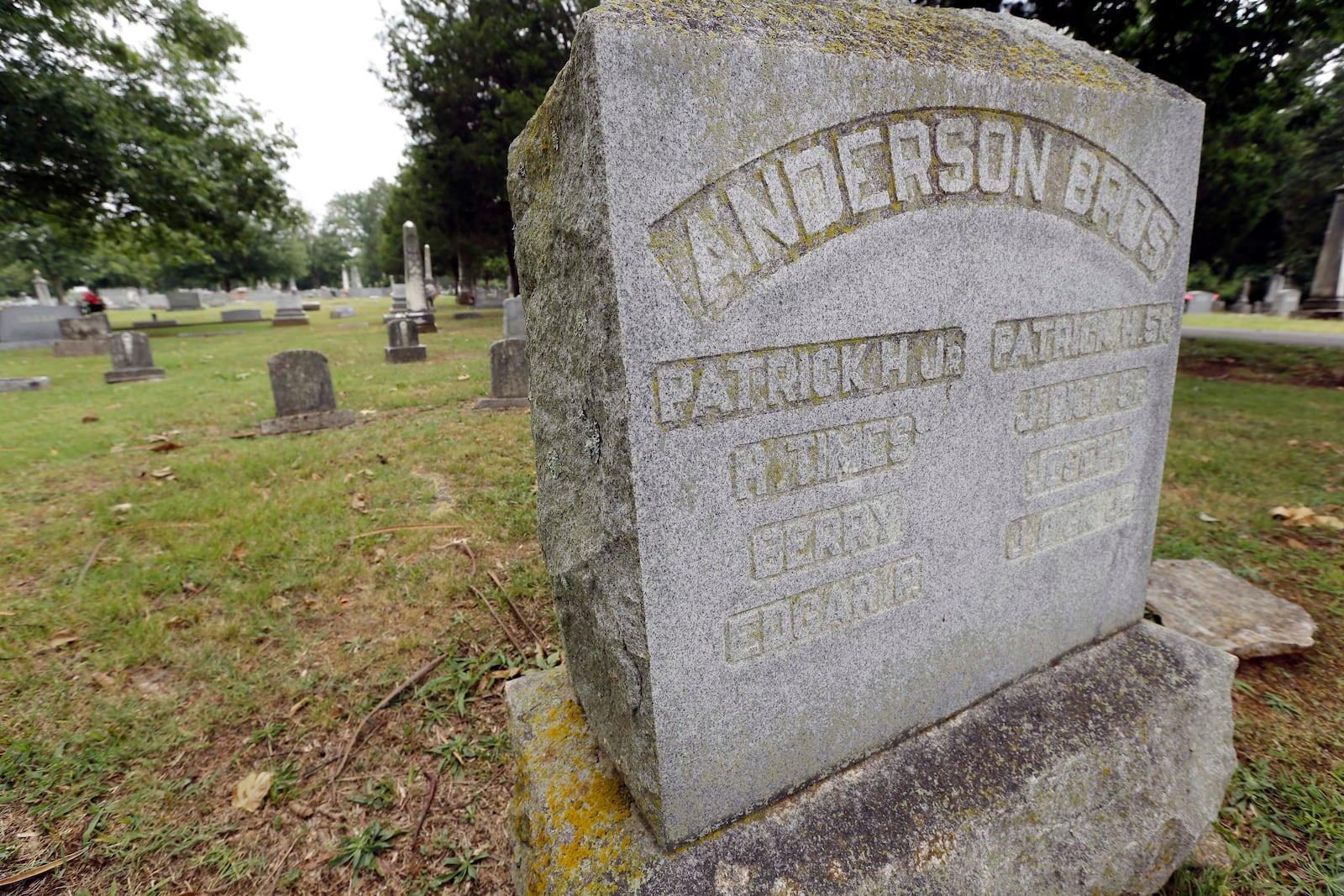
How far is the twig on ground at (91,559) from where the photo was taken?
11.8 feet

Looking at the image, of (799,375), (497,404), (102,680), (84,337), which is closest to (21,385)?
(84,337)

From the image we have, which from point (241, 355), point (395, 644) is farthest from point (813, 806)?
point (241, 355)

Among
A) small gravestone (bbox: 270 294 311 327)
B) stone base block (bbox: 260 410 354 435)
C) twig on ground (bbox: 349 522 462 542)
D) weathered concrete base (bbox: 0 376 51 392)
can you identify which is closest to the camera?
twig on ground (bbox: 349 522 462 542)

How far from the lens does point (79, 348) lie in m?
15.2

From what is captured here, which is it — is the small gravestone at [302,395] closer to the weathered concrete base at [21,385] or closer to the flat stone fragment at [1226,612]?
the weathered concrete base at [21,385]

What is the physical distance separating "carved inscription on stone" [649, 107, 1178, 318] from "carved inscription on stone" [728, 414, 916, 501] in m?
0.34

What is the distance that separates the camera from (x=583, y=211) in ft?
3.96

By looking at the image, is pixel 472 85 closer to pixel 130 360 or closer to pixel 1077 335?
pixel 130 360

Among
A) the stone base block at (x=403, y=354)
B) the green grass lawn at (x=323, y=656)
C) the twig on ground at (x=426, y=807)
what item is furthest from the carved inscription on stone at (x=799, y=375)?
the stone base block at (x=403, y=354)

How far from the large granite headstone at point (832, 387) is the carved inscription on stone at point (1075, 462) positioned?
0.01 metres

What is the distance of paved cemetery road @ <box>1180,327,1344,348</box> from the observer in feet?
39.5

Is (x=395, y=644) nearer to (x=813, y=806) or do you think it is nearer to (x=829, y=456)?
(x=813, y=806)

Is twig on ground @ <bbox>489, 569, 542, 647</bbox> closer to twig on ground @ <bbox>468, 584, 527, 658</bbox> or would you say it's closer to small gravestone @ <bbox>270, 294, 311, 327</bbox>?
twig on ground @ <bbox>468, 584, 527, 658</bbox>

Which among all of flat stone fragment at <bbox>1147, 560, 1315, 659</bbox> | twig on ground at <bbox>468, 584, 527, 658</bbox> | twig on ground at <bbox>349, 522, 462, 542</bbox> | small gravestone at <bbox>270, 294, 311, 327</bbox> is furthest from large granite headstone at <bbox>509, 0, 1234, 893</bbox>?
small gravestone at <bbox>270, 294, 311, 327</bbox>
